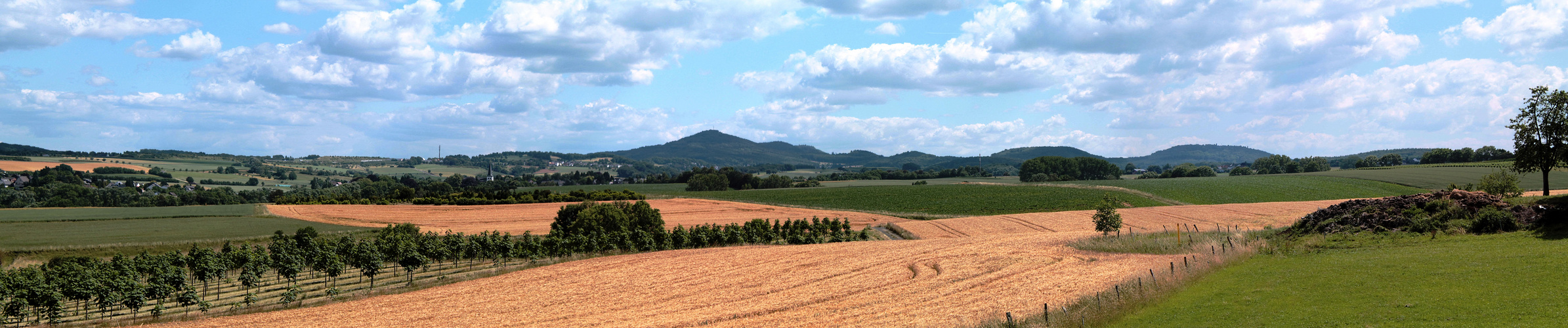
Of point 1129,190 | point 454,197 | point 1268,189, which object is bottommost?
point 454,197

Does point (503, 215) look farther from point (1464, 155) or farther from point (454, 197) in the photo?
point (1464, 155)

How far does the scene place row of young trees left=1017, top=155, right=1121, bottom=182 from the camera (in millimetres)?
148750

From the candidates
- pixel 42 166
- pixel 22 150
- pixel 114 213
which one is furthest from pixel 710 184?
pixel 22 150

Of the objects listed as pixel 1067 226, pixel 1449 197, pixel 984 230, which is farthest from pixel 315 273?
pixel 1449 197

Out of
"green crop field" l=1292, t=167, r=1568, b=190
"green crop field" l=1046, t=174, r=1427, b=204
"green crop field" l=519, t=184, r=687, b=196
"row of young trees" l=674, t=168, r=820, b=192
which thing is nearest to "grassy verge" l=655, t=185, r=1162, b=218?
"green crop field" l=1046, t=174, r=1427, b=204

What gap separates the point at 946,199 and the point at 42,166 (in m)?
150

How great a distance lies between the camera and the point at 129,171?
141m

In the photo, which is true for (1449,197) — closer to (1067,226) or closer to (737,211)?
(1067,226)

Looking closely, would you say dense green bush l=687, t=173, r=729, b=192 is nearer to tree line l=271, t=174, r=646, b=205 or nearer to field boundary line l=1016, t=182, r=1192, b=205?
tree line l=271, t=174, r=646, b=205

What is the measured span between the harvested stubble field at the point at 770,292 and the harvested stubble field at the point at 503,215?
31917mm

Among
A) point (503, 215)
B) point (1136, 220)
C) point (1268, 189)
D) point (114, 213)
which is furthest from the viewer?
point (1268, 189)

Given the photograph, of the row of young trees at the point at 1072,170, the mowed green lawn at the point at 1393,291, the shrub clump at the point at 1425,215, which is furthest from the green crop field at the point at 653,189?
the mowed green lawn at the point at 1393,291

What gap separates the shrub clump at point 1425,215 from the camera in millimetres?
29594

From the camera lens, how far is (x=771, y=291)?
29.4m
